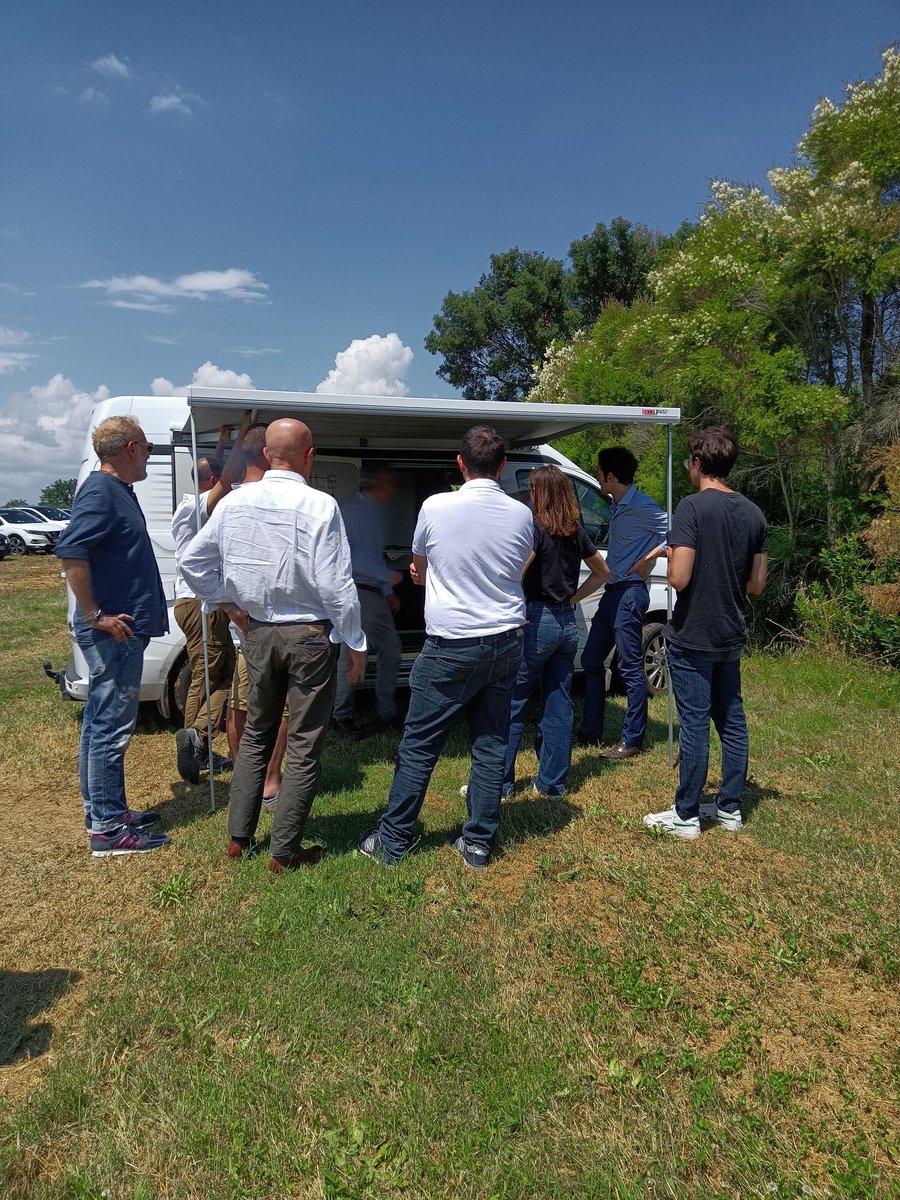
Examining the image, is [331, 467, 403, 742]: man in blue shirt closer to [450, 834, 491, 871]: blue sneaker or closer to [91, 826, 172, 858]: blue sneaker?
[91, 826, 172, 858]: blue sneaker

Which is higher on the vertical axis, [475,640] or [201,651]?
[475,640]

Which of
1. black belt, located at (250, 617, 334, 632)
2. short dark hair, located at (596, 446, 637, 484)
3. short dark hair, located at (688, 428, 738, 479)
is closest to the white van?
short dark hair, located at (596, 446, 637, 484)

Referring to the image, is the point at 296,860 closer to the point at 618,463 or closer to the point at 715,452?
the point at 715,452

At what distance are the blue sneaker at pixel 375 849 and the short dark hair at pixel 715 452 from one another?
2.38 m

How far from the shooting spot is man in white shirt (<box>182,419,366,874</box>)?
3.46 m

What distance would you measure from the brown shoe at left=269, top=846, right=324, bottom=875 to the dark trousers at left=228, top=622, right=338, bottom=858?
0.03m

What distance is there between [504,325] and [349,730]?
96.6ft

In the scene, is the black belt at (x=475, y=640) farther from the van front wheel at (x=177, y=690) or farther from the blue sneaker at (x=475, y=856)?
the van front wheel at (x=177, y=690)

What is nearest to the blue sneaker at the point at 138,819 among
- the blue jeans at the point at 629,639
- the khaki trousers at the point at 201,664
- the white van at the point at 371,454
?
the khaki trousers at the point at 201,664

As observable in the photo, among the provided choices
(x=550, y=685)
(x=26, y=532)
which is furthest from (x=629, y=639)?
(x=26, y=532)

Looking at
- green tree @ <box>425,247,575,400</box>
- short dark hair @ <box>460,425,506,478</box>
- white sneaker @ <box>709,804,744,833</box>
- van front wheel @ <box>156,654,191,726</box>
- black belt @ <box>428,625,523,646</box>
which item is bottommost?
white sneaker @ <box>709,804,744,833</box>

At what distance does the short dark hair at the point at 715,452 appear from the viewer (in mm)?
3924

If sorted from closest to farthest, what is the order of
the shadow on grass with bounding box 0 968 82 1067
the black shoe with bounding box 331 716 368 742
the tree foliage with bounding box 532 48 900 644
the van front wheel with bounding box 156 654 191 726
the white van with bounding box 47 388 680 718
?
the shadow on grass with bounding box 0 968 82 1067 → the white van with bounding box 47 388 680 718 → the van front wheel with bounding box 156 654 191 726 → the black shoe with bounding box 331 716 368 742 → the tree foliage with bounding box 532 48 900 644

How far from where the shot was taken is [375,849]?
3850 millimetres
